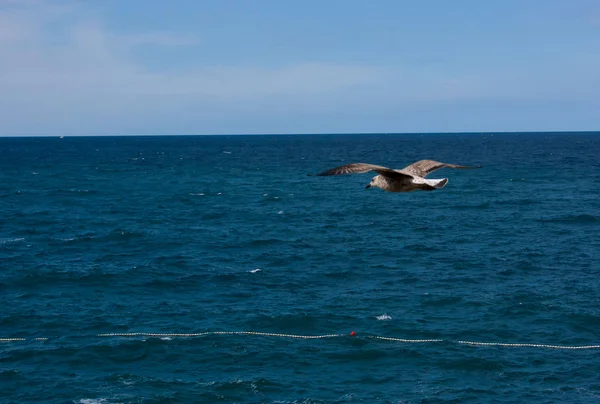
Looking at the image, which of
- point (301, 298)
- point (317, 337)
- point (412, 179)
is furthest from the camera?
point (301, 298)

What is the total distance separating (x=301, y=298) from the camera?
5216 cm

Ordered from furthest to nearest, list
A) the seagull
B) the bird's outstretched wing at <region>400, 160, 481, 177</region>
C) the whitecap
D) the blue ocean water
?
the whitecap → the blue ocean water → the bird's outstretched wing at <region>400, 160, 481, 177</region> → the seagull

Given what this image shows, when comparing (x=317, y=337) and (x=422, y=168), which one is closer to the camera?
(x=422, y=168)

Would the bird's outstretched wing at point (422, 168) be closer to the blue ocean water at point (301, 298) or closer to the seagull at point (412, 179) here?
the seagull at point (412, 179)

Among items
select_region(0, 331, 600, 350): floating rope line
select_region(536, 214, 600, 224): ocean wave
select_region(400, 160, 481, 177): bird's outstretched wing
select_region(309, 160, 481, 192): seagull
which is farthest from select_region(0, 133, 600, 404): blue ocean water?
select_region(400, 160, 481, 177): bird's outstretched wing

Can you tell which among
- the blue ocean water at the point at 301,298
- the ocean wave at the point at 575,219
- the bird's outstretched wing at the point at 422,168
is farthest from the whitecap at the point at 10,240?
the ocean wave at the point at 575,219

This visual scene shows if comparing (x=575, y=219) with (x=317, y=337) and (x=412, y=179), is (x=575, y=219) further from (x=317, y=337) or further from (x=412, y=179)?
(x=412, y=179)

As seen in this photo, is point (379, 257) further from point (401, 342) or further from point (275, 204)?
point (275, 204)

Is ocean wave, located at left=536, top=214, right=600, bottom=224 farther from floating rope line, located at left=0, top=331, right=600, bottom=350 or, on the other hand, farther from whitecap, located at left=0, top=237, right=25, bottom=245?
whitecap, located at left=0, top=237, right=25, bottom=245

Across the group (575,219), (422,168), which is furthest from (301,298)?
(575,219)

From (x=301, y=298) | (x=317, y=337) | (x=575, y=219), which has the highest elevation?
(x=575, y=219)

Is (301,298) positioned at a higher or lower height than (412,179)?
lower

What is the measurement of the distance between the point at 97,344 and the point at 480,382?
23.6 m

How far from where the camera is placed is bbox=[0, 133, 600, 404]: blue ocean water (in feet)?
126
